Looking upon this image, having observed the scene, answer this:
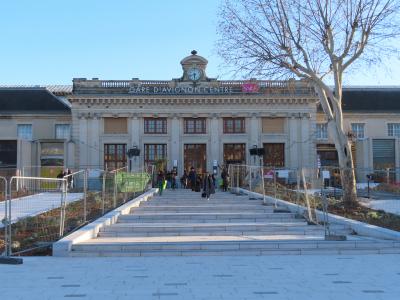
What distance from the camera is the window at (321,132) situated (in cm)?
5471

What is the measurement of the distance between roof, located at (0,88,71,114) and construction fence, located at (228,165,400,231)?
111ft

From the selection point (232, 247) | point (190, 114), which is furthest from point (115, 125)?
point (232, 247)

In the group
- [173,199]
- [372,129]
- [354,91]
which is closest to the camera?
[173,199]

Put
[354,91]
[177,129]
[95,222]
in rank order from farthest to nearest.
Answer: [354,91] → [177,129] → [95,222]

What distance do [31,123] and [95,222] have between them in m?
41.9

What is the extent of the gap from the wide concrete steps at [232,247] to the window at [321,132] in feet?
139

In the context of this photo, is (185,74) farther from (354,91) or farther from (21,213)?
(21,213)

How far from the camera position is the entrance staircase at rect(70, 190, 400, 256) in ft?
40.4

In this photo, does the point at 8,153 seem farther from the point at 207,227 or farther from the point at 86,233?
the point at 86,233

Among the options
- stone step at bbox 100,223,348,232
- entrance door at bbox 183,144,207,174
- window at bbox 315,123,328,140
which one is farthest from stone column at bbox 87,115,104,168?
stone step at bbox 100,223,348,232

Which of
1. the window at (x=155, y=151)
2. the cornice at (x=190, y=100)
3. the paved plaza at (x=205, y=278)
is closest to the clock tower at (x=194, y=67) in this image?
the cornice at (x=190, y=100)

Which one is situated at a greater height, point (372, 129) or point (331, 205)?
point (372, 129)

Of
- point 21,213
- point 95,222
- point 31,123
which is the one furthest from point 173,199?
point 31,123

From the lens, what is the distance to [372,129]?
182 feet
